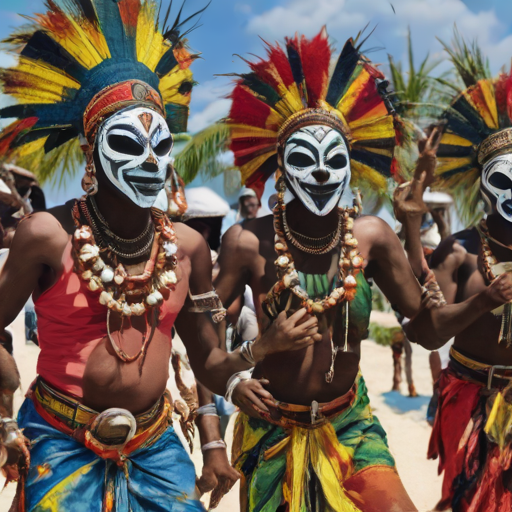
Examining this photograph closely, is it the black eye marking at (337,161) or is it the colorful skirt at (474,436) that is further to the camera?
the colorful skirt at (474,436)

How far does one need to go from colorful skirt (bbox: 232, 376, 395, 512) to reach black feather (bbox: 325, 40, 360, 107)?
1.53m

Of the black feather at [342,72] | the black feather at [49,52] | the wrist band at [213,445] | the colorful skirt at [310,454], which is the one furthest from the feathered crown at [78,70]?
the colorful skirt at [310,454]

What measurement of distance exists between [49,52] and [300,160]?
1350 millimetres

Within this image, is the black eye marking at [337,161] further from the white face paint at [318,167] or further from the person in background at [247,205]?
the person in background at [247,205]

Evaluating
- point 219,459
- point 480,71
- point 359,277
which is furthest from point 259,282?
point 480,71

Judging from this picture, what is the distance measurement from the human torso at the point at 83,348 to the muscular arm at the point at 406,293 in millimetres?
1420

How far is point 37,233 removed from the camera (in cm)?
326

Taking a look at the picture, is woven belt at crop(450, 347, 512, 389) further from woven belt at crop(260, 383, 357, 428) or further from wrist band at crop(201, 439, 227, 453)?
wrist band at crop(201, 439, 227, 453)

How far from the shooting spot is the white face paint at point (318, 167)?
404cm

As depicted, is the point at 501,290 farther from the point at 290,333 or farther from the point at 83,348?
the point at 83,348

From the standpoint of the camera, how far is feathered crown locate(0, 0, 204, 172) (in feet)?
11.5

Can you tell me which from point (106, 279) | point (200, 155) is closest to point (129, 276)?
point (106, 279)

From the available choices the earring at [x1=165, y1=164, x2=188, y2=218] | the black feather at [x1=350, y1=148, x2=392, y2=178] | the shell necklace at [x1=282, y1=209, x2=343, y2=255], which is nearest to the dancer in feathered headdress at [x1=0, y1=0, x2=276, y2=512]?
the shell necklace at [x1=282, y1=209, x2=343, y2=255]

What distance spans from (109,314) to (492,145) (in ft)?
9.43
